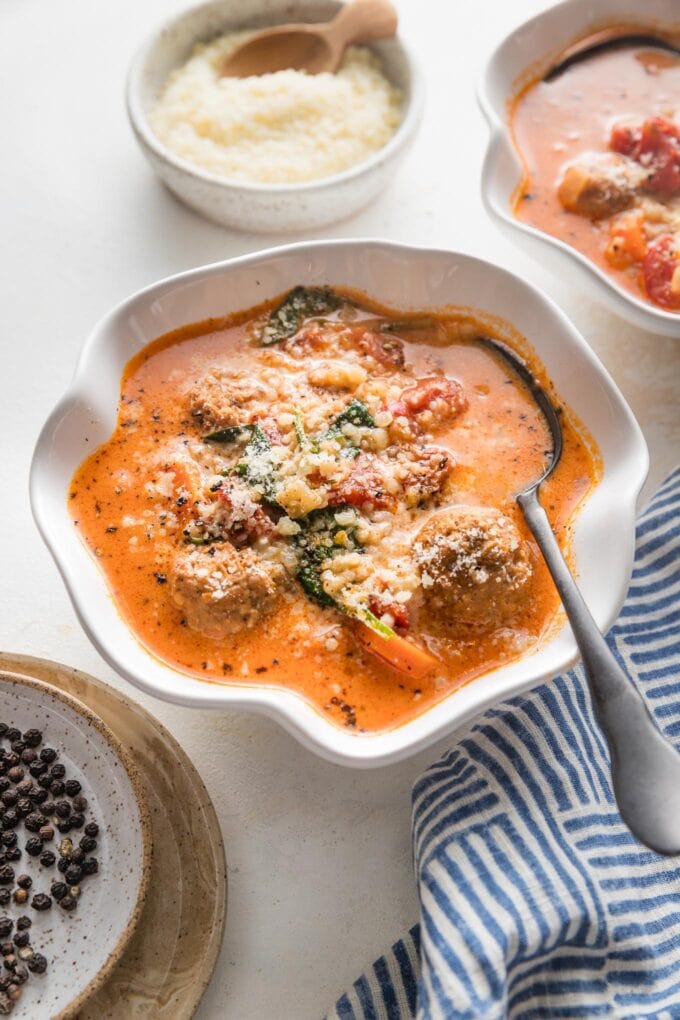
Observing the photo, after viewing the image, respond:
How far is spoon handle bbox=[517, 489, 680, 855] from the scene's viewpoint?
269 centimetres

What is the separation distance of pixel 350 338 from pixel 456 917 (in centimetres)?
Result: 190

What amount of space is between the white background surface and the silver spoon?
823 mm

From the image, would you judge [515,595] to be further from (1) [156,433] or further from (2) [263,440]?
(1) [156,433]

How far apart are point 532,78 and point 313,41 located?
948mm

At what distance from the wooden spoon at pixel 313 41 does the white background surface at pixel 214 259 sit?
0.49m

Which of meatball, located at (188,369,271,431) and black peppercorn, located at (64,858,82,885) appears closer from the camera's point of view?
black peppercorn, located at (64,858,82,885)

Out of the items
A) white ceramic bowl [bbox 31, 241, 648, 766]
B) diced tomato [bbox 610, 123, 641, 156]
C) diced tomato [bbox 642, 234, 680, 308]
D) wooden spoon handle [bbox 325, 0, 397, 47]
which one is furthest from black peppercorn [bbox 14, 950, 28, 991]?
wooden spoon handle [bbox 325, 0, 397, 47]

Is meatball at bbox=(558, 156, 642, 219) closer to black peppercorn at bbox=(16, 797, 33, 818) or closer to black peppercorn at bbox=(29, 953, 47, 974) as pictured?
black peppercorn at bbox=(16, 797, 33, 818)

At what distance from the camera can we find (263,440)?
11.7ft

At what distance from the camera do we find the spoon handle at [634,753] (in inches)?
106

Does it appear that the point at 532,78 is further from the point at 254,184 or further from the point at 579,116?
the point at 254,184

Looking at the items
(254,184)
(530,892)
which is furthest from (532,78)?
(530,892)

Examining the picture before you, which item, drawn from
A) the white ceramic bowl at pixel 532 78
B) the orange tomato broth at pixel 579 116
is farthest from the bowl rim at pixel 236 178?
the orange tomato broth at pixel 579 116

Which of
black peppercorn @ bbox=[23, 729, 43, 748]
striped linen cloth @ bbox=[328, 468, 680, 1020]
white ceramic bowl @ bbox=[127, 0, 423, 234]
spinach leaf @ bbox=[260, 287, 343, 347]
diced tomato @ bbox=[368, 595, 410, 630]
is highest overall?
white ceramic bowl @ bbox=[127, 0, 423, 234]
